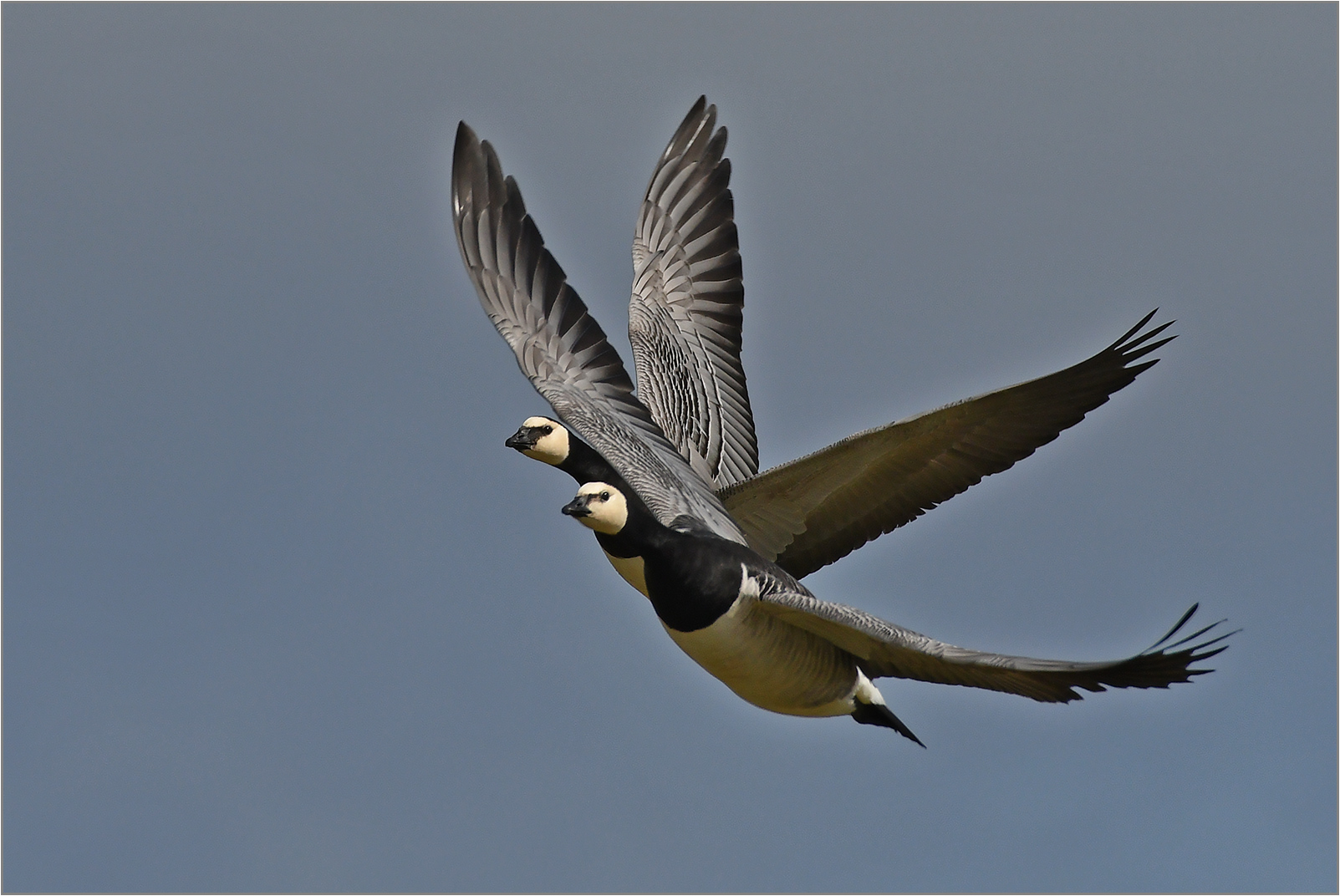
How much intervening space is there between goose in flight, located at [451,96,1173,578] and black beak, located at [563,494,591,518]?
173 centimetres

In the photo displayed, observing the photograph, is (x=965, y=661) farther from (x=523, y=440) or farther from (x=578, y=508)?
(x=523, y=440)

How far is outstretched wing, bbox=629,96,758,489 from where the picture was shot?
49.5 feet

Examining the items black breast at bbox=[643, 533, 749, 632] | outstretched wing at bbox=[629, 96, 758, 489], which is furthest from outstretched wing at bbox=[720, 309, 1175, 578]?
black breast at bbox=[643, 533, 749, 632]

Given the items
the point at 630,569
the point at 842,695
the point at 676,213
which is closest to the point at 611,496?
the point at 630,569

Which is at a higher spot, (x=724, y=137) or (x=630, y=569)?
(x=724, y=137)

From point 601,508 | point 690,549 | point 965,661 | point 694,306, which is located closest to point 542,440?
point 601,508

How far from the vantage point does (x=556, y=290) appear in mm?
15516

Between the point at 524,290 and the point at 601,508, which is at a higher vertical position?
the point at 524,290

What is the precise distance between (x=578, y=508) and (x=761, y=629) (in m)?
1.58

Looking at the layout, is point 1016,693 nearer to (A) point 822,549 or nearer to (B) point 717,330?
(A) point 822,549

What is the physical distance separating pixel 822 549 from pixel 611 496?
2594 mm

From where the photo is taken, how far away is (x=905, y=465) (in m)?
12.8

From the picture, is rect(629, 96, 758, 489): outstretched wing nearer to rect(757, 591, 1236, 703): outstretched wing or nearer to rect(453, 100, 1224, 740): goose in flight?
rect(453, 100, 1224, 740): goose in flight

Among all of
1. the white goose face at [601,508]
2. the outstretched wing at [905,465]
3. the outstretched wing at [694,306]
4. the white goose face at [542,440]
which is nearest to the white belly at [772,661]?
the white goose face at [601,508]
